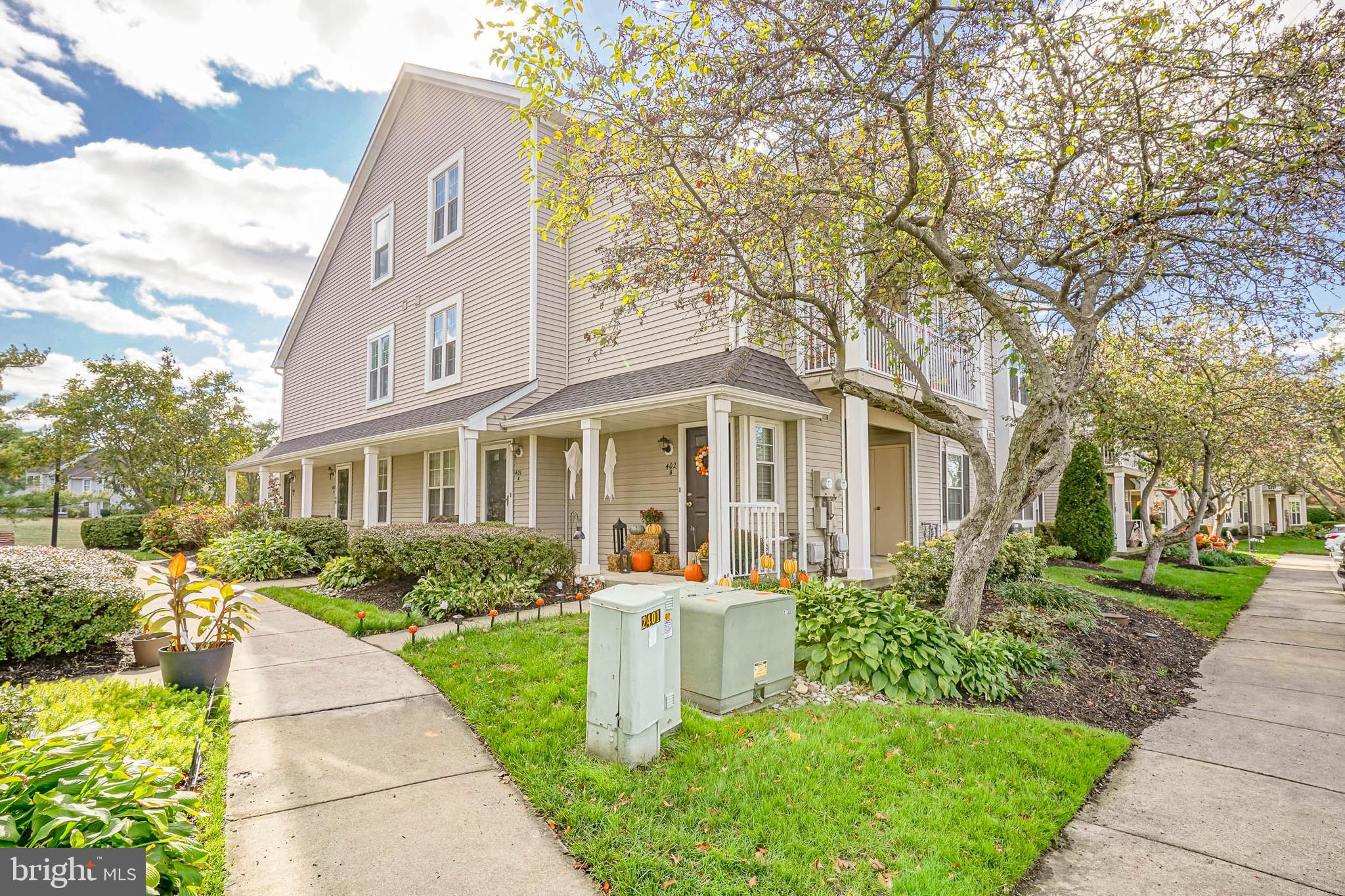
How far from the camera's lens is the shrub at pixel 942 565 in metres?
7.58

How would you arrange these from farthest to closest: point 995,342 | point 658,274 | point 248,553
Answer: point 995,342, point 248,553, point 658,274

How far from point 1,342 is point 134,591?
14.7 meters

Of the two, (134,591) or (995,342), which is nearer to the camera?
(134,591)

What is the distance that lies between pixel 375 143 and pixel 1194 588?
21.1 m

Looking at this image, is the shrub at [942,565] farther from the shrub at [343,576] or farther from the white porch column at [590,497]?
the shrub at [343,576]

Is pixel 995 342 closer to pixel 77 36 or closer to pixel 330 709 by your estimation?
pixel 330 709

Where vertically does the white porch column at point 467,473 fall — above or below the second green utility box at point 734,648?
above

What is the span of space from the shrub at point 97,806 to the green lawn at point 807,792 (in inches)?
56.7

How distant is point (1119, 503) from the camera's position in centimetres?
2195

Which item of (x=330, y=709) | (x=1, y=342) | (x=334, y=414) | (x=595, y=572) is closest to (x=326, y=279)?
(x=334, y=414)

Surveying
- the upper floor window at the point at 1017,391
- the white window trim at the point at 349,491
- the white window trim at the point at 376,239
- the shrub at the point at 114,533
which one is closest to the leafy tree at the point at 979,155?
the upper floor window at the point at 1017,391

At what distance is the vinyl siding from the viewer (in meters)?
12.4

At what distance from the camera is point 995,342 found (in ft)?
47.8

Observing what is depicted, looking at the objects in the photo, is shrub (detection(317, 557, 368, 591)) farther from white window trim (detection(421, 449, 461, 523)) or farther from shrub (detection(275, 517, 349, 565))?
white window trim (detection(421, 449, 461, 523))
